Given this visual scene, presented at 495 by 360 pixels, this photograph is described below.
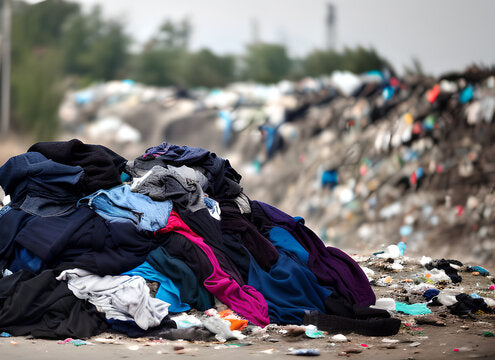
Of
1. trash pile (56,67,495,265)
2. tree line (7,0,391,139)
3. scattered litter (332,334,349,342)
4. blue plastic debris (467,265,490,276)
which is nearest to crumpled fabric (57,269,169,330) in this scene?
scattered litter (332,334,349,342)

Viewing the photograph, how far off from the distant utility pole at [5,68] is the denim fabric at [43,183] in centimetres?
1328

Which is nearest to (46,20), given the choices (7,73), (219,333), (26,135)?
(7,73)

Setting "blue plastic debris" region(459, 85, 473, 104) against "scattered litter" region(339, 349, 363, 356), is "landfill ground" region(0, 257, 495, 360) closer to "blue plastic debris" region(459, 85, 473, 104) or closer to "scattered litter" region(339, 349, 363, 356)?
"scattered litter" region(339, 349, 363, 356)

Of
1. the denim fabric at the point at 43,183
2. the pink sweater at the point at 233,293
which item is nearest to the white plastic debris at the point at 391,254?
the pink sweater at the point at 233,293

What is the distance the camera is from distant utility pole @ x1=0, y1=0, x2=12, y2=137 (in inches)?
690

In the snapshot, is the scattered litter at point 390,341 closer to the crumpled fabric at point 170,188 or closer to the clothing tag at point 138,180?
the crumpled fabric at point 170,188

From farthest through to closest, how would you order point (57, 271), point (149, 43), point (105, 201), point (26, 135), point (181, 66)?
point (149, 43) → point (181, 66) → point (26, 135) → point (105, 201) → point (57, 271)

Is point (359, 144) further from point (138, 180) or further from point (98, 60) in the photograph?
point (98, 60)

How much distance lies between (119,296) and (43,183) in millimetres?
1043

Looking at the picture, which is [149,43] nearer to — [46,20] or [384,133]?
[46,20]

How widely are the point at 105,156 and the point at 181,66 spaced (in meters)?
14.0

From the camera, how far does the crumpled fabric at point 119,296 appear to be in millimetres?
4289

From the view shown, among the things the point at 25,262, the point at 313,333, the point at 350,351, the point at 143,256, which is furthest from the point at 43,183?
the point at 350,351

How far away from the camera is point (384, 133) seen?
12141 millimetres
